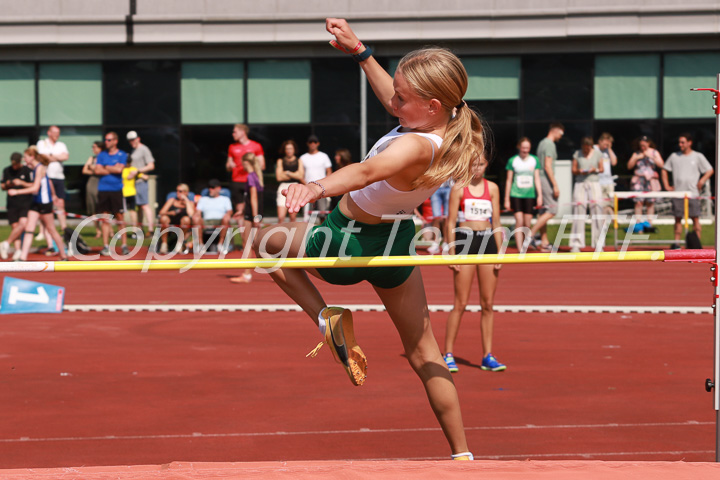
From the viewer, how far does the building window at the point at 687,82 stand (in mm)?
24922

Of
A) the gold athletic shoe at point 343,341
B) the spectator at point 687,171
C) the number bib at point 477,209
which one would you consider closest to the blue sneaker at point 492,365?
the number bib at point 477,209

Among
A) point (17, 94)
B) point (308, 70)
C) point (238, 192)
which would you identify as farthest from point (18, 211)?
point (308, 70)

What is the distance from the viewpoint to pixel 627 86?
2520 centimetres

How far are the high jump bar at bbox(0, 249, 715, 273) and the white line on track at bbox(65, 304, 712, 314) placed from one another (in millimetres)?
6985

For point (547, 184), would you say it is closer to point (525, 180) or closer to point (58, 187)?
point (525, 180)

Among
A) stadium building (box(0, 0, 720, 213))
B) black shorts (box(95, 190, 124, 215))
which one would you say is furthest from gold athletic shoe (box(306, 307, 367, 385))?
stadium building (box(0, 0, 720, 213))

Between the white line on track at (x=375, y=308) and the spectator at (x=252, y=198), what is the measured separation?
1.99 m

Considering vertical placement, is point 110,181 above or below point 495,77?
below

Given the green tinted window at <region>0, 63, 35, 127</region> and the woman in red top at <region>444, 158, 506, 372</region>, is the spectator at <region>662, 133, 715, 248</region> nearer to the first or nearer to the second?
the woman in red top at <region>444, 158, 506, 372</region>

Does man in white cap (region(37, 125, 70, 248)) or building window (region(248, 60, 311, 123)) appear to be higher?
building window (region(248, 60, 311, 123))

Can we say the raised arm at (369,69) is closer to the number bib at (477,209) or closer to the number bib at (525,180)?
the number bib at (477,209)

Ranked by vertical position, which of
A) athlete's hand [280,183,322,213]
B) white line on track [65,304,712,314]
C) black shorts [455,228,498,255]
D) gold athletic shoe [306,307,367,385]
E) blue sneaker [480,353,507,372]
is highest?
athlete's hand [280,183,322,213]

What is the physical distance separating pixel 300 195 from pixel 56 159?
53.2ft

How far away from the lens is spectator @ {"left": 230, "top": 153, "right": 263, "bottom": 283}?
14292mm
